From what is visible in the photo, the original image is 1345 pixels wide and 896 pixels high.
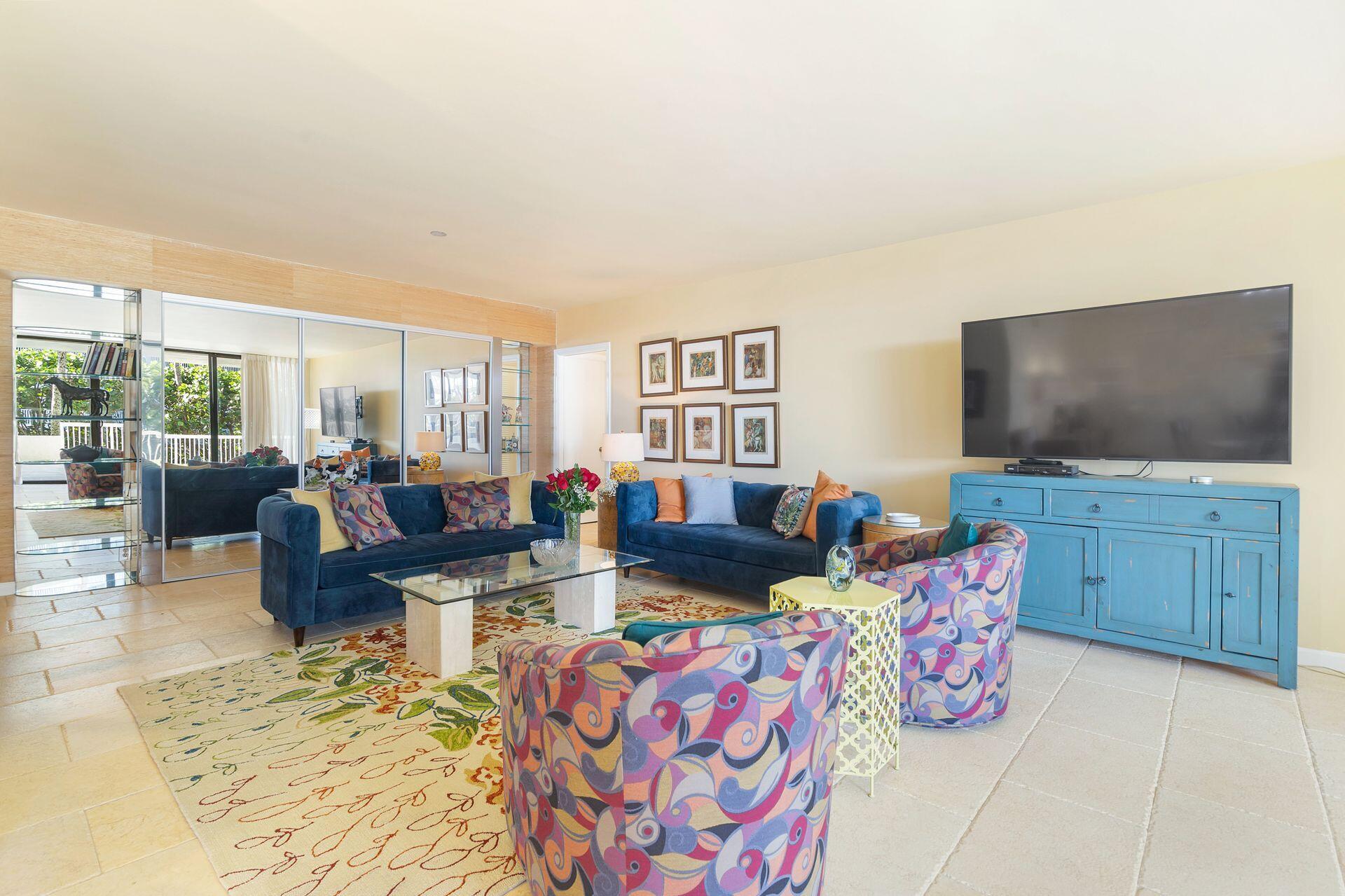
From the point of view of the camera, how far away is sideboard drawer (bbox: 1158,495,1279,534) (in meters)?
3.12

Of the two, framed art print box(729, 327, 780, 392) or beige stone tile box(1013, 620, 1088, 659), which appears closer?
beige stone tile box(1013, 620, 1088, 659)

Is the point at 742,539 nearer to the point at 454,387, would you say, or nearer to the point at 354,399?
the point at 454,387

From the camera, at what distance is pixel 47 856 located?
1857 millimetres

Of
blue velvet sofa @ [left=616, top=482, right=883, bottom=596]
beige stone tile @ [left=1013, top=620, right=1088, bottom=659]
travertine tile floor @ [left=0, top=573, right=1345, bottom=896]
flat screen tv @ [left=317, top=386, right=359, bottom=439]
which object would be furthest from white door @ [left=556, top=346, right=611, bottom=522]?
beige stone tile @ [left=1013, top=620, right=1088, bottom=659]

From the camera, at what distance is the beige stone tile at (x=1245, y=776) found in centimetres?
212

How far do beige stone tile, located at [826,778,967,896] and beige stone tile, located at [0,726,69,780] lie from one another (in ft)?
9.02

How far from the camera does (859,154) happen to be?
3295mm

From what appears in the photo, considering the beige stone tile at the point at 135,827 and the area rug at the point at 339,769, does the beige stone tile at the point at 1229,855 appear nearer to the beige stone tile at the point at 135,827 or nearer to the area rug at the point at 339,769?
the area rug at the point at 339,769

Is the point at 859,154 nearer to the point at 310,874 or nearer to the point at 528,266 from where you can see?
the point at 528,266

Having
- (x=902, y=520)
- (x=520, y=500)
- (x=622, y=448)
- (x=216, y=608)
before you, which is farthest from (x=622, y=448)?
(x=216, y=608)

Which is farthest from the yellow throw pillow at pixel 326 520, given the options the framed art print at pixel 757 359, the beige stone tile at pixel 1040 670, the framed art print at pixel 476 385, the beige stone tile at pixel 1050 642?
the beige stone tile at pixel 1050 642

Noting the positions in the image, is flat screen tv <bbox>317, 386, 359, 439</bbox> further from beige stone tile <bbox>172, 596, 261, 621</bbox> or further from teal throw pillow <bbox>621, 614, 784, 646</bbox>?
teal throw pillow <bbox>621, 614, 784, 646</bbox>

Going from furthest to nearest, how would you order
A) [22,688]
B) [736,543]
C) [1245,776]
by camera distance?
[736,543]
[22,688]
[1245,776]

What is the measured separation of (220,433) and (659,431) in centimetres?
375
